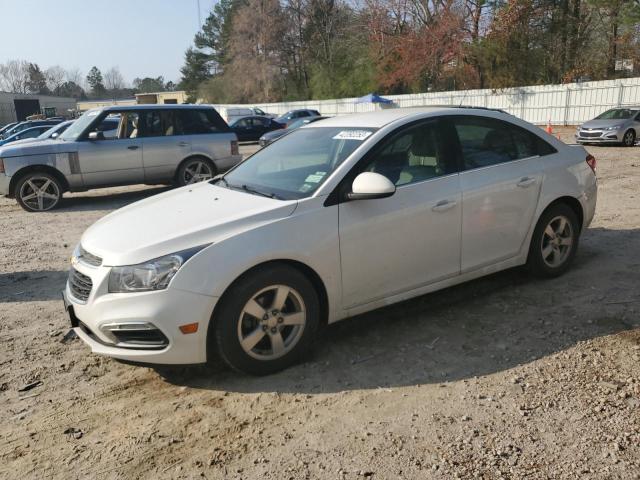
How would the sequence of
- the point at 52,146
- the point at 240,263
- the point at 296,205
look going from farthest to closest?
the point at 52,146 → the point at 296,205 → the point at 240,263

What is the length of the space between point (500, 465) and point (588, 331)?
1.83m

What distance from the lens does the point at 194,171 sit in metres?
11.3

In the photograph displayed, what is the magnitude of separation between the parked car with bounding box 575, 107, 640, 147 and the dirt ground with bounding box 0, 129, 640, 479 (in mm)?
15192

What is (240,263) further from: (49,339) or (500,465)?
(49,339)

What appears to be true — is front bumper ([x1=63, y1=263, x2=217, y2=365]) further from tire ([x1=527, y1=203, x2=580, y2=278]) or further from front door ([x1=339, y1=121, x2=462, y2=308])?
tire ([x1=527, y1=203, x2=580, y2=278])

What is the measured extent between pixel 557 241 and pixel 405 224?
1.94 m

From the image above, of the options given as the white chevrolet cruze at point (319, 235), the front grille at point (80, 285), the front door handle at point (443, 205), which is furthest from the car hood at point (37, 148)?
the front door handle at point (443, 205)

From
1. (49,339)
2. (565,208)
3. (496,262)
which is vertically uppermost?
(565,208)

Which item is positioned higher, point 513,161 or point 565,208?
point 513,161

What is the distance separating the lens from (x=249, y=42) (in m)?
60.6

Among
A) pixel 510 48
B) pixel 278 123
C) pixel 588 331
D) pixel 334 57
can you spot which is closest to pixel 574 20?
pixel 510 48

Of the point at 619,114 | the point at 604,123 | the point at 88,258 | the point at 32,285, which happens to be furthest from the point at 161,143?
the point at 619,114

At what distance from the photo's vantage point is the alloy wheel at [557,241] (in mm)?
4992

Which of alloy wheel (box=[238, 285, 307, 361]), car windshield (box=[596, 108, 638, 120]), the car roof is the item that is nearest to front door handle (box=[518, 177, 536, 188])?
the car roof
